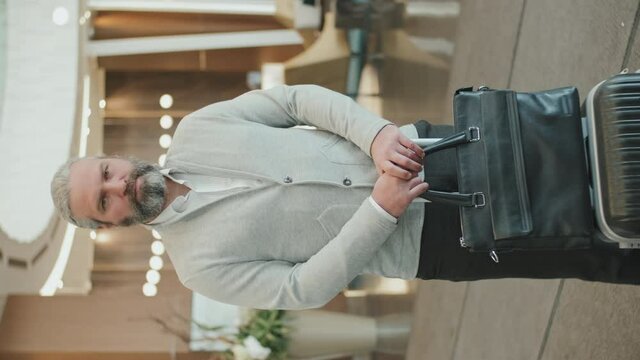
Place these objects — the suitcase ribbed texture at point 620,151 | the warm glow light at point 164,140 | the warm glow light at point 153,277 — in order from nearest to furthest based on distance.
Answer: the suitcase ribbed texture at point 620,151, the warm glow light at point 153,277, the warm glow light at point 164,140

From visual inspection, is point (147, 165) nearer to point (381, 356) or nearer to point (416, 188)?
point (416, 188)

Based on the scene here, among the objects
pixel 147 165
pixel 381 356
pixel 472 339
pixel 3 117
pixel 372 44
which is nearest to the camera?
pixel 147 165

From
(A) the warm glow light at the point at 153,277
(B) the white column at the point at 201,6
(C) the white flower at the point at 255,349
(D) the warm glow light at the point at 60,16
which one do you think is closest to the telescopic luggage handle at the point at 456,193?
(C) the white flower at the point at 255,349

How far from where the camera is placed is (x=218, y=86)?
344 inches

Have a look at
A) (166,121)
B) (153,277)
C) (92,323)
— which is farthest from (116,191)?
(166,121)

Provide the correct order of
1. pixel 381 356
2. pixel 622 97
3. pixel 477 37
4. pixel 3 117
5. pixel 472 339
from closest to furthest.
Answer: pixel 622 97
pixel 472 339
pixel 477 37
pixel 381 356
pixel 3 117

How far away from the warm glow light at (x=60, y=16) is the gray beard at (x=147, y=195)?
5.06m

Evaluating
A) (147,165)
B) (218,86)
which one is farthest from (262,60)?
(147,165)

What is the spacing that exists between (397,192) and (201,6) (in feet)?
23.3

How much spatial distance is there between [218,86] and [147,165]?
274 inches

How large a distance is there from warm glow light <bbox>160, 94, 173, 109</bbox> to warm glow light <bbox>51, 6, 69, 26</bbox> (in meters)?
1.98

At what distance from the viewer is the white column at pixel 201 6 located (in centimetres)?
798

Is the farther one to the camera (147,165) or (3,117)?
(3,117)

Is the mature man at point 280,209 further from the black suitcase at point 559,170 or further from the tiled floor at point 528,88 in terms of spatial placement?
the tiled floor at point 528,88
